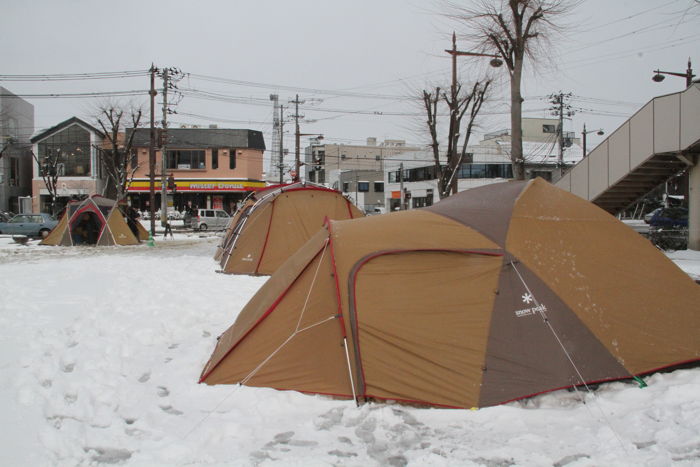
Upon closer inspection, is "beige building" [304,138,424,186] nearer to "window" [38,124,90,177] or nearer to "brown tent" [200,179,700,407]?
"window" [38,124,90,177]

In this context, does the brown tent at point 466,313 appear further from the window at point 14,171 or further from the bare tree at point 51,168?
the window at point 14,171

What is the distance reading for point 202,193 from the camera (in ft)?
Result: 161

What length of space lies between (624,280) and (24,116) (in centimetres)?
5694

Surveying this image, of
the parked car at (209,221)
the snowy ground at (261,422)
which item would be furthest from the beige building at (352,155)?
the snowy ground at (261,422)

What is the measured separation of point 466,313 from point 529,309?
0.59 m

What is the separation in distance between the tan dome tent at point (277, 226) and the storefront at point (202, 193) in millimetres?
35249

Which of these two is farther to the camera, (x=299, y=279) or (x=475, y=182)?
(x=475, y=182)

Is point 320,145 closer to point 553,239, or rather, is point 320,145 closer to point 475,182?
point 475,182

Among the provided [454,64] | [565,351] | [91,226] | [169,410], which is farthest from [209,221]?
[565,351]

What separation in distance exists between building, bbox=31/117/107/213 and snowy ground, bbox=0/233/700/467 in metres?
45.1

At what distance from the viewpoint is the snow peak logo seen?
15.6 feet

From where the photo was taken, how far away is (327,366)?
15.6 feet

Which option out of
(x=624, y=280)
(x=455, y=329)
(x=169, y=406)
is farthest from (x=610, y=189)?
(x=169, y=406)

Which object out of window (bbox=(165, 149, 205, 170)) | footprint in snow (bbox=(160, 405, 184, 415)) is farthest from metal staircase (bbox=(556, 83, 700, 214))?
window (bbox=(165, 149, 205, 170))
